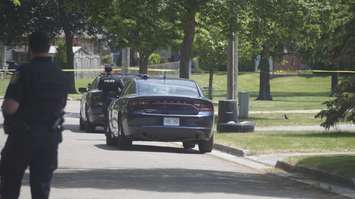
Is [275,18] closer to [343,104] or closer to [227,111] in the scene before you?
[343,104]

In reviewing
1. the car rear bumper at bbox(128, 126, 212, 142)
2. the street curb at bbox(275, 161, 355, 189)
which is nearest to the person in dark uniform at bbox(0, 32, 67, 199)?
the street curb at bbox(275, 161, 355, 189)

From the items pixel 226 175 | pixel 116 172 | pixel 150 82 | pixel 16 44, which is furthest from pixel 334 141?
pixel 16 44

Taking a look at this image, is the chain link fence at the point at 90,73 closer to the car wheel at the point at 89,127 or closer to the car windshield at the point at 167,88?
the car wheel at the point at 89,127

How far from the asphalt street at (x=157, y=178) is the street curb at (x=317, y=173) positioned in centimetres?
52

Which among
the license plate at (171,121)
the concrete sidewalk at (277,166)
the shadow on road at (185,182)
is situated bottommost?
the concrete sidewalk at (277,166)

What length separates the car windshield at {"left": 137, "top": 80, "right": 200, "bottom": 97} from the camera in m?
19.1

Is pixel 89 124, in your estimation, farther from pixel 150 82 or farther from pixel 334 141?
pixel 334 141

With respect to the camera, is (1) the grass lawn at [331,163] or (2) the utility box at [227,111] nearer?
(1) the grass lawn at [331,163]

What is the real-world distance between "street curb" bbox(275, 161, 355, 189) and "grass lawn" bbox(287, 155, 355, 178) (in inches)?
3.7

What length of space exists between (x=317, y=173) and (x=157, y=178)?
2887 millimetres

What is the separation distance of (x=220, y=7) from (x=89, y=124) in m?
9.22

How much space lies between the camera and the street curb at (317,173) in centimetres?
1379

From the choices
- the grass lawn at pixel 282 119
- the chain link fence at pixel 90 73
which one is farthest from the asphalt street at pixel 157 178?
the chain link fence at pixel 90 73

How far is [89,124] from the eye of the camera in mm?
25594
